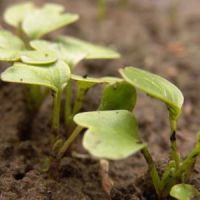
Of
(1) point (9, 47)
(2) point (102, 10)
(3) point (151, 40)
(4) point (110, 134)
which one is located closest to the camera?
(4) point (110, 134)

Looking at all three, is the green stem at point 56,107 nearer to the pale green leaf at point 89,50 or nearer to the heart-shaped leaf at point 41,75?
the heart-shaped leaf at point 41,75

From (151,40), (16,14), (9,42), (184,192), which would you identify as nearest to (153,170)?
(184,192)

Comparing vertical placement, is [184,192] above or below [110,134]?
below

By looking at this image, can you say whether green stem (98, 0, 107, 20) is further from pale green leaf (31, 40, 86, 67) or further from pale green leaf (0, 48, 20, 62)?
pale green leaf (0, 48, 20, 62)

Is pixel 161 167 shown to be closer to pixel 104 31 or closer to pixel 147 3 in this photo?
pixel 104 31

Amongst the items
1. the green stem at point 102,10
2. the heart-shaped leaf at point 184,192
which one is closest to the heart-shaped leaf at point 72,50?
the heart-shaped leaf at point 184,192

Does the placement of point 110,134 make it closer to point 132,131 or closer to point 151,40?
point 132,131

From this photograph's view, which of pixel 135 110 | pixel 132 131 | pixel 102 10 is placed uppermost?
pixel 132 131
